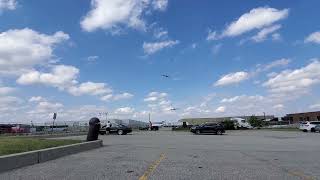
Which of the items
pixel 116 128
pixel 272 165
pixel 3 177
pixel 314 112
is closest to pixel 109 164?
pixel 3 177

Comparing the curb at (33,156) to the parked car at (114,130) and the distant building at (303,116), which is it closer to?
the parked car at (114,130)

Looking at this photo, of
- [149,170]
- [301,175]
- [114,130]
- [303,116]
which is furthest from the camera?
[303,116]

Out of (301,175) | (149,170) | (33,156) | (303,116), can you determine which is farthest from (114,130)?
(303,116)

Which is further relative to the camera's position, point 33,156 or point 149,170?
point 33,156

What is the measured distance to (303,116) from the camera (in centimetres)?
16938

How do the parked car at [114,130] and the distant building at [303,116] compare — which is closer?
the parked car at [114,130]

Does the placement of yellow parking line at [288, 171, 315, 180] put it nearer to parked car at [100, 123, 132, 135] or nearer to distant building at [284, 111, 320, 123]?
parked car at [100, 123, 132, 135]

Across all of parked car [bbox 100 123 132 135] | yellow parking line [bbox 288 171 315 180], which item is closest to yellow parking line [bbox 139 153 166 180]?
yellow parking line [bbox 288 171 315 180]

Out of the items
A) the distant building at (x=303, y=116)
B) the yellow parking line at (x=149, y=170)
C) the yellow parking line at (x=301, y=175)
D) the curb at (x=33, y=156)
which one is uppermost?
the distant building at (x=303, y=116)

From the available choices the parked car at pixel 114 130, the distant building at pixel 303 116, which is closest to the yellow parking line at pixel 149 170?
the parked car at pixel 114 130

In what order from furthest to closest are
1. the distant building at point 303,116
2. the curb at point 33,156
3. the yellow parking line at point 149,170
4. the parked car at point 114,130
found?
1. the distant building at point 303,116
2. the parked car at point 114,130
3. the curb at point 33,156
4. the yellow parking line at point 149,170

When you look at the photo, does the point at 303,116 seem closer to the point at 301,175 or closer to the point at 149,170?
the point at 301,175

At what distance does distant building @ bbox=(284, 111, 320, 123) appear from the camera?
154363 millimetres

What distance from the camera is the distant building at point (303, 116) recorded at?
506 ft
